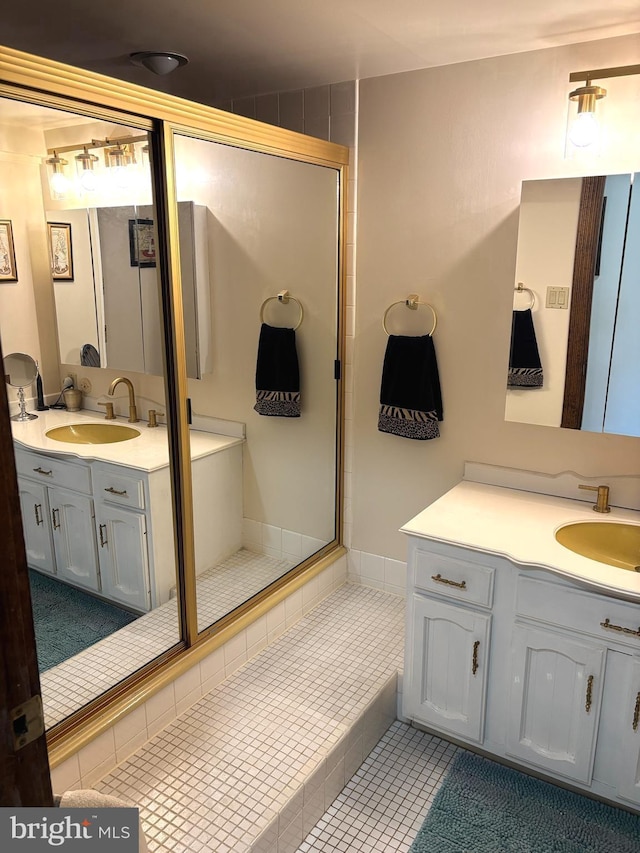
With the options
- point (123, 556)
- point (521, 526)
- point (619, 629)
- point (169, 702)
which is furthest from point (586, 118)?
point (169, 702)

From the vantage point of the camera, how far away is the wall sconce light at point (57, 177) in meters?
1.52

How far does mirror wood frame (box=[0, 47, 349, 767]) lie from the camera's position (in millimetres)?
1483

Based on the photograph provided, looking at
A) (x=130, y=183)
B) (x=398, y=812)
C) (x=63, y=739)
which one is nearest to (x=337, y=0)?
(x=130, y=183)

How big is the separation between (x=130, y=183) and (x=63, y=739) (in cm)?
147

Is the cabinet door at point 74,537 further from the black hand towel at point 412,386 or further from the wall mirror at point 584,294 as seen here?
the wall mirror at point 584,294

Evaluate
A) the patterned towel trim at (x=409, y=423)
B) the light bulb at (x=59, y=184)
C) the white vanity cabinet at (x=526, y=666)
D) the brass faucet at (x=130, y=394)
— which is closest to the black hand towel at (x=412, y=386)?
the patterned towel trim at (x=409, y=423)

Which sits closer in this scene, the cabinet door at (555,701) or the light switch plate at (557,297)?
the cabinet door at (555,701)

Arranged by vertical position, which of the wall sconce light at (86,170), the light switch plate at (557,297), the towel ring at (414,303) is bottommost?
the towel ring at (414,303)

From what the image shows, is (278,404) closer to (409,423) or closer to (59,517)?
(409,423)

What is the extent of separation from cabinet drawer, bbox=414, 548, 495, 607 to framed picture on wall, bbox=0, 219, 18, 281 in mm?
1373

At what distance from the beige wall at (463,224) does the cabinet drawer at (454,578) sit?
576 millimetres

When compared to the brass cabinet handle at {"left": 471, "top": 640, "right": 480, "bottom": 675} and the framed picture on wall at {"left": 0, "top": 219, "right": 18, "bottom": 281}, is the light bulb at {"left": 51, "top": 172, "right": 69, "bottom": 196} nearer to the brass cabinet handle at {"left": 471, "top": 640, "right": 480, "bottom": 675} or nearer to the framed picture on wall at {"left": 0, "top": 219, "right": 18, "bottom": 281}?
the framed picture on wall at {"left": 0, "top": 219, "right": 18, "bottom": 281}

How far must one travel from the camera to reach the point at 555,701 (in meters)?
1.91

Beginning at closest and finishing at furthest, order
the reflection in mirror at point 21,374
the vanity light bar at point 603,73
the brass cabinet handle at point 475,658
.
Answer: the reflection in mirror at point 21,374
the vanity light bar at point 603,73
the brass cabinet handle at point 475,658
